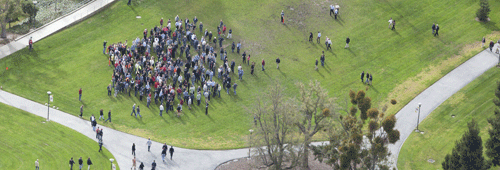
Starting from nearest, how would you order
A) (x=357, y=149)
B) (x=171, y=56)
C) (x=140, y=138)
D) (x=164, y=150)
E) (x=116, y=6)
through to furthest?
(x=357, y=149)
(x=164, y=150)
(x=140, y=138)
(x=171, y=56)
(x=116, y=6)

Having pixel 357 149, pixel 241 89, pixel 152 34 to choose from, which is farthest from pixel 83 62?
pixel 357 149

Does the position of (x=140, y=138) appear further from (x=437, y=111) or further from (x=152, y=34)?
(x=437, y=111)

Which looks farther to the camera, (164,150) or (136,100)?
(136,100)

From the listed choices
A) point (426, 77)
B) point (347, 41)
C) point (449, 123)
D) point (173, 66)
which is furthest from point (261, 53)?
point (449, 123)

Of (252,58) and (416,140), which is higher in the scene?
(252,58)

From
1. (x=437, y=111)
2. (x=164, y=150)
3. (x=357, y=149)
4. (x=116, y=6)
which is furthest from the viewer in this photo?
(x=116, y=6)

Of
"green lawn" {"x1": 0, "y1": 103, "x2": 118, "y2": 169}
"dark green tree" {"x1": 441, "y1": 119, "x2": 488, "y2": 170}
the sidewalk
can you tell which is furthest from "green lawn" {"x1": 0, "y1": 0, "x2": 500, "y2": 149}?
"dark green tree" {"x1": 441, "y1": 119, "x2": 488, "y2": 170}

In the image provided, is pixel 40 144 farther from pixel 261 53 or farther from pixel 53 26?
pixel 261 53
